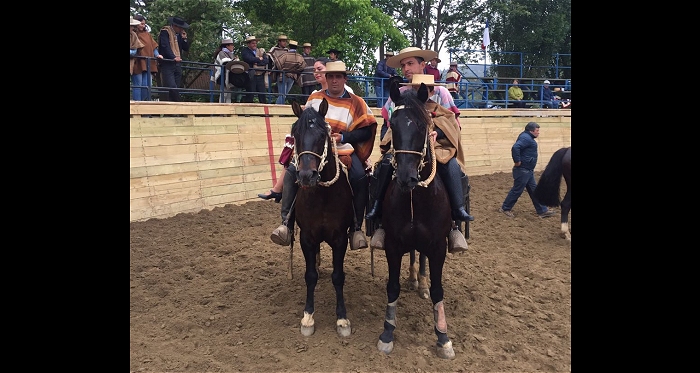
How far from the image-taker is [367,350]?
4.70 metres

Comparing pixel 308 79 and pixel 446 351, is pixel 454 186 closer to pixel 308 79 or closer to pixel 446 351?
pixel 446 351

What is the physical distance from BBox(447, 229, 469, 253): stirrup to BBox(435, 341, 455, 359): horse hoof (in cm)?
91

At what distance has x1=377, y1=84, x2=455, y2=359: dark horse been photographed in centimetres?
400

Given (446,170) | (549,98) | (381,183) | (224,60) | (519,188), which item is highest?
(549,98)

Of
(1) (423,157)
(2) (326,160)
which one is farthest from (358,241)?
(1) (423,157)

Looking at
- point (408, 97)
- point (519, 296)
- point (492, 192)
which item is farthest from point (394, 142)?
point (492, 192)

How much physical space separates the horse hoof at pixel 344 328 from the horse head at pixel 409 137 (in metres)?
1.79

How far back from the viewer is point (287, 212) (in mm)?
5086

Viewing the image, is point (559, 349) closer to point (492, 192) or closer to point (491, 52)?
point (492, 192)

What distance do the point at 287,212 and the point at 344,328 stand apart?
1.35 meters

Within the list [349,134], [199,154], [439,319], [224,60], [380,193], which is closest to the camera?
[439,319]

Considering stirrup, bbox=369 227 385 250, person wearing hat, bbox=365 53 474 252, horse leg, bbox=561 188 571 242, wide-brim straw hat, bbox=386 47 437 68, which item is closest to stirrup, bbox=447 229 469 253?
person wearing hat, bbox=365 53 474 252

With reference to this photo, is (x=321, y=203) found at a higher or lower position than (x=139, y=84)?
lower

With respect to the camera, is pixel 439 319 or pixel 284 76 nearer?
pixel 439 319
